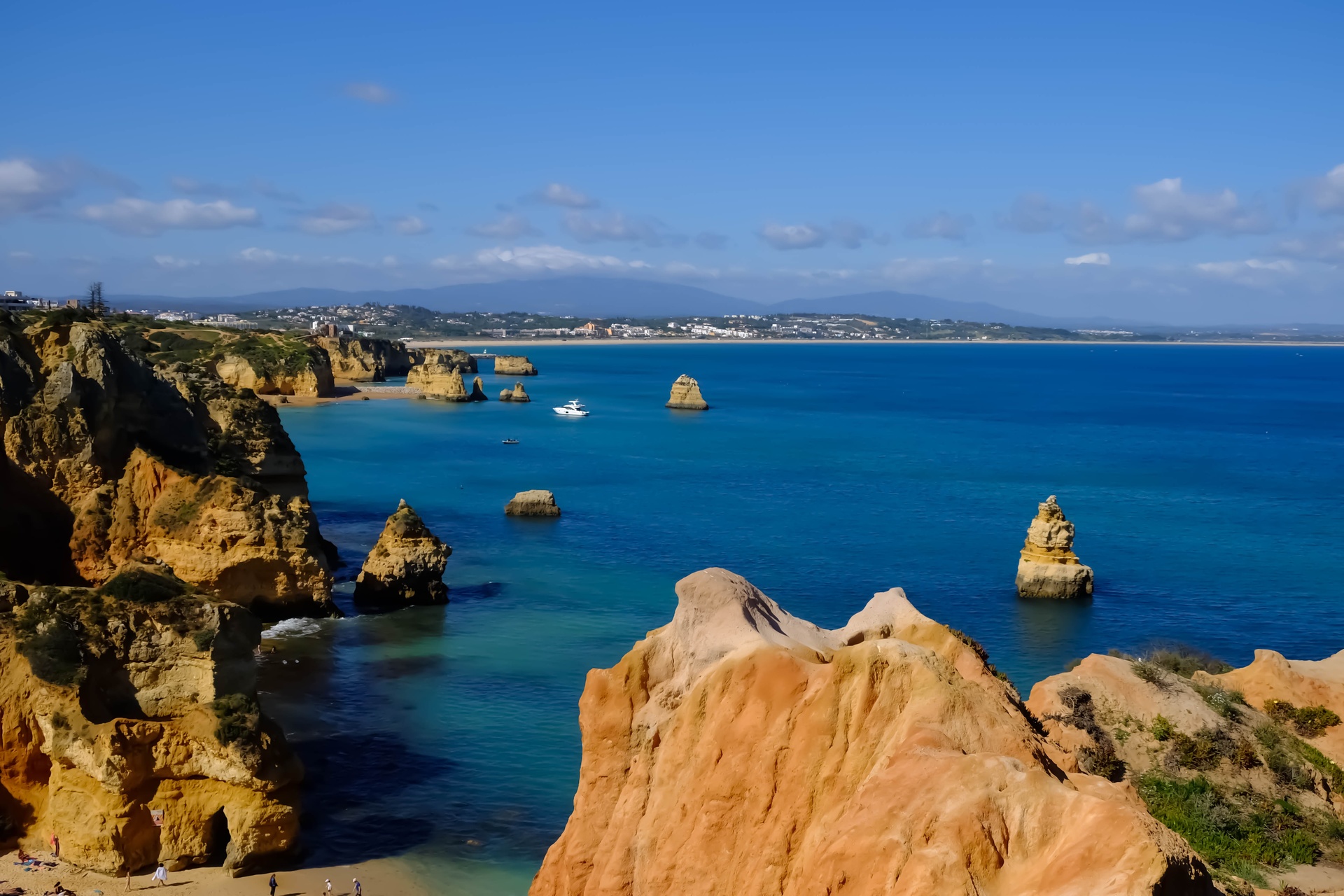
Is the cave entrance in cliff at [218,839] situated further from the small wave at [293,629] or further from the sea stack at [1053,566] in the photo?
the sea stack at [1053,566]

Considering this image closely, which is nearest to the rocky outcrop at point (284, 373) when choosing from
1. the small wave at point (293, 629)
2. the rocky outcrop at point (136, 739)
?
the small wave at point (293, 629)

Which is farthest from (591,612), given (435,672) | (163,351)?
(163,351)

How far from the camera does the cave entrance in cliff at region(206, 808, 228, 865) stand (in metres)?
23.6

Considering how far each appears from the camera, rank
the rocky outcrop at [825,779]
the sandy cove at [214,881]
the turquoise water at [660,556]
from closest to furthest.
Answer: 1. the rocky outcrop at [825,779]
2. the sandy cove at [214,881]
3. the turquoise water at [660,556]

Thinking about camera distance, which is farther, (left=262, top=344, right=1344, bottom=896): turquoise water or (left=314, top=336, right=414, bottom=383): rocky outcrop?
(left=314, top=336, right=414, bottom=383): rocky outcrop

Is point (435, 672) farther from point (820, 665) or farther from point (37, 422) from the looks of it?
point (820, 665)

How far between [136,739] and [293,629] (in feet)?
60.7

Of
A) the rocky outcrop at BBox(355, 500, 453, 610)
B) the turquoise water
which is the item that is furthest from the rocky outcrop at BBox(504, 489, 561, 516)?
the rocky outcrop at BBox(355, 500, 453, 610)

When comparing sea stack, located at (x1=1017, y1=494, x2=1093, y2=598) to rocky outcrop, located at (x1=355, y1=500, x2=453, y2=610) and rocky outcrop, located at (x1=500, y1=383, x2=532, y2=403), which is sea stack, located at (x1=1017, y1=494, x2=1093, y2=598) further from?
rocky outcrop, located at (x1=500, y1=383, x2=532, y2=403)

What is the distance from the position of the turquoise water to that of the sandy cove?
86 cm

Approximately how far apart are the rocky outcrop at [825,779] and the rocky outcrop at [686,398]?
128895 mm

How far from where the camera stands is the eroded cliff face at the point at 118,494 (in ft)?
120

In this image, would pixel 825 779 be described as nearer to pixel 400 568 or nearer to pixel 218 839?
pixel 218 839

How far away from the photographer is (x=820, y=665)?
597 inches
